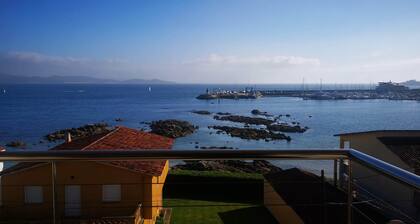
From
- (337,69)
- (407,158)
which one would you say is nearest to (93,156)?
(407,158)

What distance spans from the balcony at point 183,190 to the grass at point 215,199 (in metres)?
0.04

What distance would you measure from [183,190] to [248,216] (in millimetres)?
4007

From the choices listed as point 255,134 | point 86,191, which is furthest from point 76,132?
point 86,191

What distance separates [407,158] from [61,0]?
33.5 metres

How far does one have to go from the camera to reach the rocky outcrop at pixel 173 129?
40597mm

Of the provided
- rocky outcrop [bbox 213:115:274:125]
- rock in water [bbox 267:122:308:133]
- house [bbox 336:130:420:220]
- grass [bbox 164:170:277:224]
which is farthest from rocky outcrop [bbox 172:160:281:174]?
rocky outcrop [bbox 213:115:274:125]

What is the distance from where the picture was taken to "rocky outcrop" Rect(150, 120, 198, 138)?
4060 centimetres

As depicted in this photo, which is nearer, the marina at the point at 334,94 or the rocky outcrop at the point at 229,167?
the rocky outcrop at the point at 229,167

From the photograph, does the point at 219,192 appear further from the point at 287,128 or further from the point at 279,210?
the point at 287,128

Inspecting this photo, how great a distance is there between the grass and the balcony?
0.04 meters

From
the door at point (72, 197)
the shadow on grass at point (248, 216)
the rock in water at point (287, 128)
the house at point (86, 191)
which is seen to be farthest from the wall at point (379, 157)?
the rock in water at point (287, 128)

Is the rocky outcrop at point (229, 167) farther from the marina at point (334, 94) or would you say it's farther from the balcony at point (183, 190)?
the marina at point (334, 94)

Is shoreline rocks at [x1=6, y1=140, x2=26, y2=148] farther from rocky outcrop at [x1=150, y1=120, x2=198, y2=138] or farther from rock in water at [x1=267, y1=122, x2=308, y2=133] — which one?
rock in water at [x1=267, y1=122, x2=308, y2=133]

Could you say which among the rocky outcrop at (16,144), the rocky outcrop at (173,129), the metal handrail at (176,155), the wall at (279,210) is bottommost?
the rocky outcrop at (16,144)
